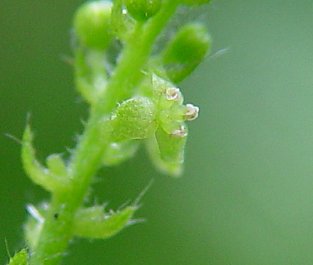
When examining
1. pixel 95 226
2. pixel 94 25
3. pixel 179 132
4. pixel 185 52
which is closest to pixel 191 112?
pixel 179 132

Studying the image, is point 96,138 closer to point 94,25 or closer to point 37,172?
point 37,172

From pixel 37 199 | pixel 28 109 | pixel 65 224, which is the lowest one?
pixel 65 224

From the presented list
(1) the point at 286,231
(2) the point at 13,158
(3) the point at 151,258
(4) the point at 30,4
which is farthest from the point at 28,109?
(1) the point at 286,231

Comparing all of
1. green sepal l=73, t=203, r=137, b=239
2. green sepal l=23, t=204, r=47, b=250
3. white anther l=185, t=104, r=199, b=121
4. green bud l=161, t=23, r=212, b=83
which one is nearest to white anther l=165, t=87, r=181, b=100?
white anther l=185, t=104, r=199, b=121

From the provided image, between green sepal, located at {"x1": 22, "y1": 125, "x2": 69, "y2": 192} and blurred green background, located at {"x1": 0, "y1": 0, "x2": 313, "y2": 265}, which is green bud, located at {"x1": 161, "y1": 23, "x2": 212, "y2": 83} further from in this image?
blurred green background, located at {"x1": 0, "y1": 0, "x2": 313, "y2": 265}

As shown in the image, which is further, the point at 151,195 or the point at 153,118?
the point at 151,195

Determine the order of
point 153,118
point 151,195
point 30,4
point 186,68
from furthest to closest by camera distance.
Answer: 1. point 30,4
2. point 151,195
3. point 186,68
4. point 153,118

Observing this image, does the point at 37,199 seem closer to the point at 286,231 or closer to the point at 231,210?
the point at 231,210
